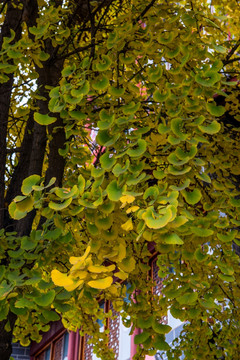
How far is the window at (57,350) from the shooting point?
13.4 metres

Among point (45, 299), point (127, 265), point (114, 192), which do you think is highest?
point (114, 192)

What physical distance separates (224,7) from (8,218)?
4405mm

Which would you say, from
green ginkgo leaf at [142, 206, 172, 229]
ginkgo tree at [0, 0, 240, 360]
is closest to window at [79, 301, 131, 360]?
ginkgo tree at [0, 0, 240, 360]

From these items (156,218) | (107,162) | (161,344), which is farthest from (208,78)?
(161,344)

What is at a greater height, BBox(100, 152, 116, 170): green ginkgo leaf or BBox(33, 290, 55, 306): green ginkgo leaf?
BBox(100, 152, 116, 170): green ginkgo leaf

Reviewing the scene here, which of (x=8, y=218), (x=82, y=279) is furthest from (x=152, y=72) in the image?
(x=8, y=218)

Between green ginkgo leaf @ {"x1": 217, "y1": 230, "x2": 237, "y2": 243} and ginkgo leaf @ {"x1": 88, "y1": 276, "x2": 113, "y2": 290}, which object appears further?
green ginkgo leaf @ {"x1": 217, "y1": 230, "x2": 237, "y2": 243}

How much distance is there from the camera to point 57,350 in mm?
13930

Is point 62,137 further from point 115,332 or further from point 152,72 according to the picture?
point 115,332

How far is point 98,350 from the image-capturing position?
695 centimetres

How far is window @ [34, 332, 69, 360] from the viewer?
526 inches

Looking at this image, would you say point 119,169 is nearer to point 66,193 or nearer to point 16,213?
point 66,193

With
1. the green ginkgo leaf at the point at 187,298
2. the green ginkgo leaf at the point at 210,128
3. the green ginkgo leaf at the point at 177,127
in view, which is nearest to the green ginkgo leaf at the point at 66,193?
the green ginkgo leaf at the point at 177,127

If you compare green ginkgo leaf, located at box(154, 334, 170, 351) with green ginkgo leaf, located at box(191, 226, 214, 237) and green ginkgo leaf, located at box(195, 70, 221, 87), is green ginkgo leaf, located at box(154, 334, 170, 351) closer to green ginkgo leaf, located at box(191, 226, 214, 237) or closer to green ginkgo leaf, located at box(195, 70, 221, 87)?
green ginkgo leaf, located at box(191, 226, 214, 237)
